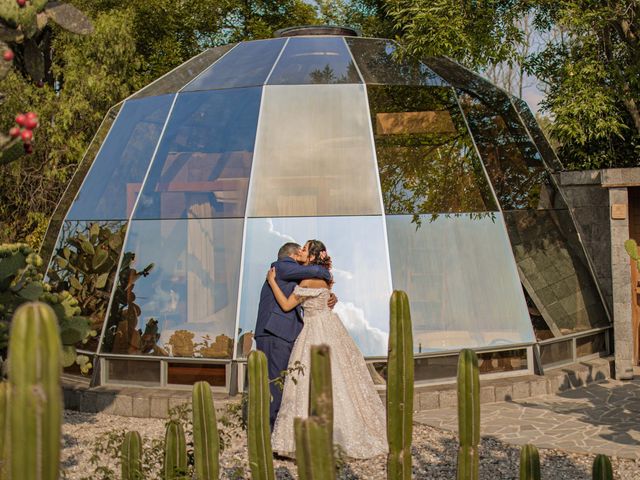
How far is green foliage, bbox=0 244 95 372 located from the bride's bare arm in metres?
1.79

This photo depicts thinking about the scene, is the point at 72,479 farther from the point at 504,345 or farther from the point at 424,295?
the point at 504,345

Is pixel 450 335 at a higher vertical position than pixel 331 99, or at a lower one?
lower

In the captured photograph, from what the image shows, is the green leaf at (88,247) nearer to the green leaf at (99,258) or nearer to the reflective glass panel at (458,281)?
the green leaf at (99,258)

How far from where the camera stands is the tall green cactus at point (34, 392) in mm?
2582

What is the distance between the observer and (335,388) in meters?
7.81

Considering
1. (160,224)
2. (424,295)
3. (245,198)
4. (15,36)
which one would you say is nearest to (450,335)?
(424,295)

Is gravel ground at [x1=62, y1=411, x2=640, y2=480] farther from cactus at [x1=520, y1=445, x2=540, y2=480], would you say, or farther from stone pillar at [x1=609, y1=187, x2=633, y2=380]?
stone pillar at [x1=609, y1=187, x2=633, y2=380]

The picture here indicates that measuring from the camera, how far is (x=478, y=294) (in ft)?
34.5

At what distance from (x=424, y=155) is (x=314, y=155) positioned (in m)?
1.52

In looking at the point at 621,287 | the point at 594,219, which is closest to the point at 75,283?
the point at 621,287

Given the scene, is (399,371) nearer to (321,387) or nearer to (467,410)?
(467,410)

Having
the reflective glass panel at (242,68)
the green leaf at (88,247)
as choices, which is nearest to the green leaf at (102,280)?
the green leaf at (88,247)

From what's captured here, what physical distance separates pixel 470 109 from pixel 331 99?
2.07 m

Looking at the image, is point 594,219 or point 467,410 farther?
point 594,219
